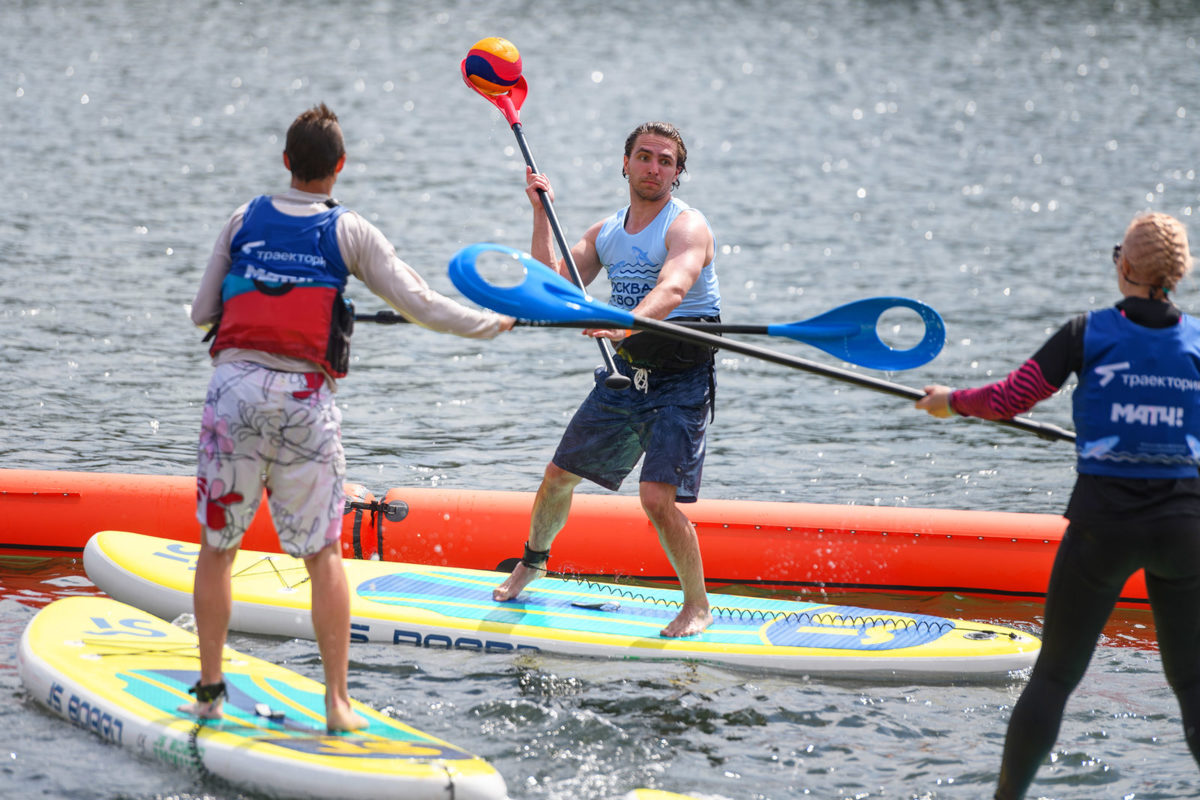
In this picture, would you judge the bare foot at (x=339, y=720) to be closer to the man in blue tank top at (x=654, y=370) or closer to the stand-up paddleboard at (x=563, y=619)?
the stand-up paddleboard at (x=563, y=619)

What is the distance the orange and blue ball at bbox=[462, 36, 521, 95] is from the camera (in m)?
5.93

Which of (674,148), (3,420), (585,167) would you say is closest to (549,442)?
(3,420)

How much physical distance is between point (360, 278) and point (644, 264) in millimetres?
1562

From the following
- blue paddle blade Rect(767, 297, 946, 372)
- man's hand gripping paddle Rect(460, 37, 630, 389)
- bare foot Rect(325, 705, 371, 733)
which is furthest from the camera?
man's hand gripping paddle Rect(460, 37, 630, 389)

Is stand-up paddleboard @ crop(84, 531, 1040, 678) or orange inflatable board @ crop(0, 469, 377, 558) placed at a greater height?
orange inflatable board @ crop(0, 469, 377, 558)

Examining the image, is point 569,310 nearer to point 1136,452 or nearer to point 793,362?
point 793,362

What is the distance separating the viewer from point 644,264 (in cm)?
530

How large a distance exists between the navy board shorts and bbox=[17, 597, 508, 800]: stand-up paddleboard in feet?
4.58

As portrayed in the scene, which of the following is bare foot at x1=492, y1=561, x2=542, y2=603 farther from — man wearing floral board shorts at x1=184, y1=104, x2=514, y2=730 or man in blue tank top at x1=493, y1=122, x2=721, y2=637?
man wearing floral board shorts at x1=184, y1=104, x2=514, y2=730

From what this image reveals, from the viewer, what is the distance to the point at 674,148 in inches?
208

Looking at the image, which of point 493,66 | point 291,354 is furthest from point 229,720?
point 493,66

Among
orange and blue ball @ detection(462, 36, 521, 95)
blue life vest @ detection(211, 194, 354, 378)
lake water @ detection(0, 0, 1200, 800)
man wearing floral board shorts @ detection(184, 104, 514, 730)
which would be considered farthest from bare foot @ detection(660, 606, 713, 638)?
orange and blue ball @ detection(462, 36, 521, 95)

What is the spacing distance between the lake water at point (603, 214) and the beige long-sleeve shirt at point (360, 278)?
1369mm

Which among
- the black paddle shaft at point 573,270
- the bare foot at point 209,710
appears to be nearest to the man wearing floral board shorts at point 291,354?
the bare foot at point 209,710
